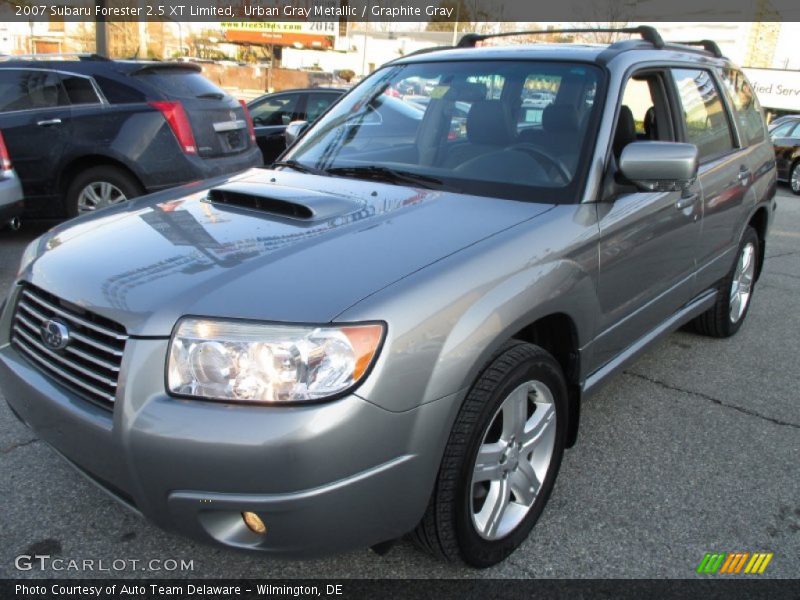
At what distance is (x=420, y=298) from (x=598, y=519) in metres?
1.34

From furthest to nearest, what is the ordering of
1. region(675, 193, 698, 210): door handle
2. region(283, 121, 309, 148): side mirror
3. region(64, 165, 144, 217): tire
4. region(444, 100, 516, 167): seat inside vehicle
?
region(64, 165, 144, 217): tire < region(283, 121, 309, 148): side mirror < region(675, 193, 698, 210): door handle < region(444, 100, 516, 167): seat inside vehicle

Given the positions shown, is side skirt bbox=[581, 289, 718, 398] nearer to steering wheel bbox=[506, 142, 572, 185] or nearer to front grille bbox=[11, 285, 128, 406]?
steering wheel bbox=[506, 142, 572, 185]

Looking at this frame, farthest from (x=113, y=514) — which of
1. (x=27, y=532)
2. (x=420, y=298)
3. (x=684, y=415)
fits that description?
(x=684, y=415)

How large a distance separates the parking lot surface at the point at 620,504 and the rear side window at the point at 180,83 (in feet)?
13.7

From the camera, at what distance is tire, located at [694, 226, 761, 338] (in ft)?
14.5

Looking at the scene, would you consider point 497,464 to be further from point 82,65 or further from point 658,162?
point 82,65

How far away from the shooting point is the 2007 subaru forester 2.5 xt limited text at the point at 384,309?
182 centimetres

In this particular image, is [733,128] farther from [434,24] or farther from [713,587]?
[434,24]

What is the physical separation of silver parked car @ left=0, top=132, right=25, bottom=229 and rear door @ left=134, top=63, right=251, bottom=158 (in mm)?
1602

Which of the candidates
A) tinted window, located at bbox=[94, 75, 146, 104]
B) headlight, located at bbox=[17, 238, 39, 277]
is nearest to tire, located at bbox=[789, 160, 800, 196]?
tinted window, located at bbox=[94, 75, 146, 104]

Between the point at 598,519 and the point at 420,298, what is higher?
Result: the point at 420,298

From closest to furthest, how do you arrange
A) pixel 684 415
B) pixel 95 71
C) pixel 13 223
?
1. pixel 684 415
2. pixel 13 223
3. pixel 95 71

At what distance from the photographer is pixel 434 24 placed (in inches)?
2240

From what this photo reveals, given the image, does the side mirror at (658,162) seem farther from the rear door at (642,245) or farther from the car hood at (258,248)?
the car hood at (258,248)
